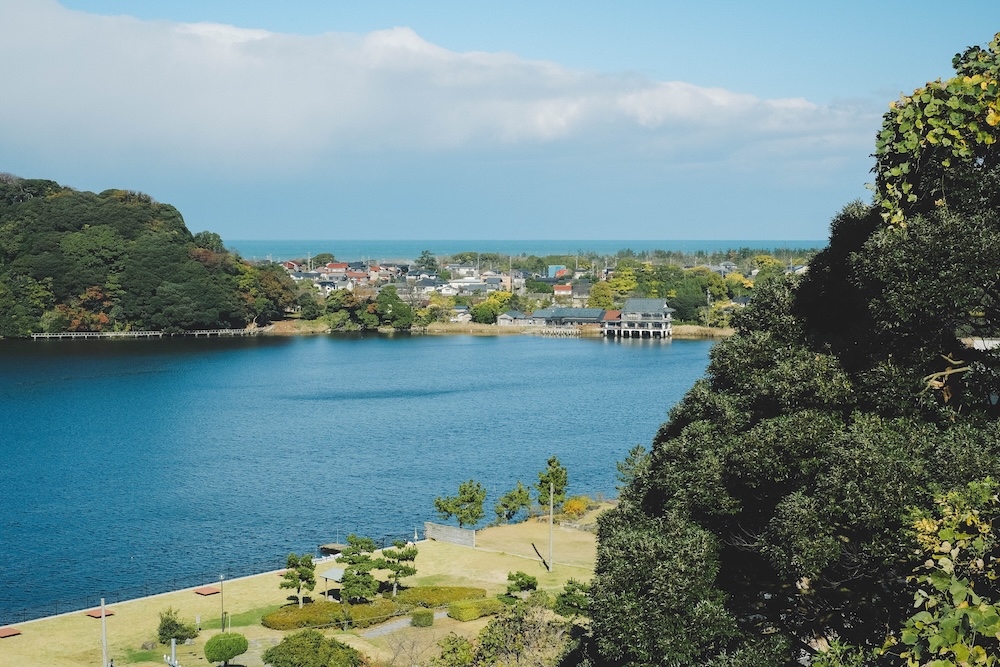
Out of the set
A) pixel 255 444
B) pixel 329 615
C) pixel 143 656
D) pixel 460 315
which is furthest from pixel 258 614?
pixel 460 315

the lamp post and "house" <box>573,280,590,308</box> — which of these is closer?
the lamp post

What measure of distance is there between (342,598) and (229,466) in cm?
1921

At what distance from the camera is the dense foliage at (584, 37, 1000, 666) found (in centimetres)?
881

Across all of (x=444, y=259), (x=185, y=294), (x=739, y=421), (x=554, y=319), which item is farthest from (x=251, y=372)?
(x=444, y=259)

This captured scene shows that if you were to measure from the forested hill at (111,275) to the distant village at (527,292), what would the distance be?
13.6 metres

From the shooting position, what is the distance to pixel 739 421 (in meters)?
10.9

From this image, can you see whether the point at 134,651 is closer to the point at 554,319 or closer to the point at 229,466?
the point at 229,466

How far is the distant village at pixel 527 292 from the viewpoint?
89812mm

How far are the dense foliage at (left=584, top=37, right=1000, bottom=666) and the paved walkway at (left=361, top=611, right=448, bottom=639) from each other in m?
9.00

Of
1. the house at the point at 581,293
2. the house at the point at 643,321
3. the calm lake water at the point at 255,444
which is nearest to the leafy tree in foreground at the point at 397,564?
the calm lake water at the point at 255,444

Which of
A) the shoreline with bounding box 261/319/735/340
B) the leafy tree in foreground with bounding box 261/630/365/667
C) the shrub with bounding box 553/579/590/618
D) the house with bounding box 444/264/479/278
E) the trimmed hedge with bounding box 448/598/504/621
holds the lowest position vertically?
the shoreline with bounding box 261/319/735/340

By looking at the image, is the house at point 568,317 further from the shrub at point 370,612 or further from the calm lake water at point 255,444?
the shrub at point 370,612

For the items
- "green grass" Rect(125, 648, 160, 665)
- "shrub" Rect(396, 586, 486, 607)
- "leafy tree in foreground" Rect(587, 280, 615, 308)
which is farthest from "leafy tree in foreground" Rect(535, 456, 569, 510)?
"leafy tree in foreground" Rect(587, 280, 615, 308)

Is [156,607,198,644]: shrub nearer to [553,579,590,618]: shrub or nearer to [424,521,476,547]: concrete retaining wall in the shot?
[553,579,590,618]: shrub
